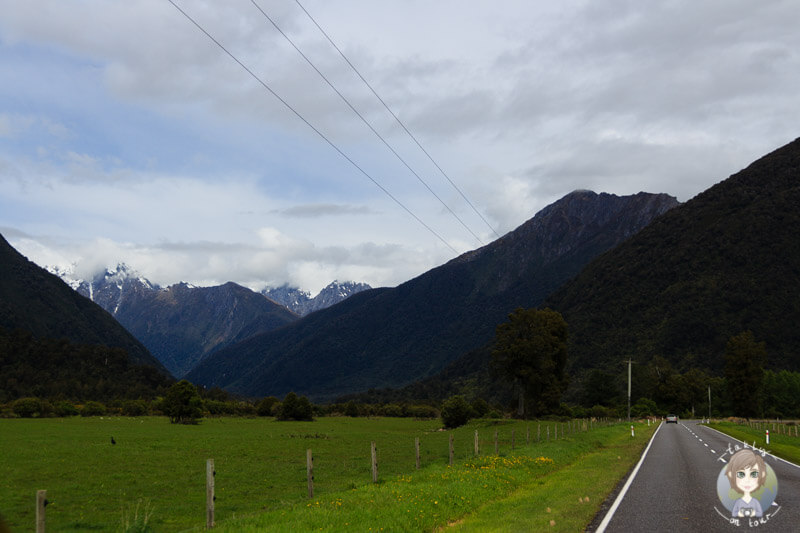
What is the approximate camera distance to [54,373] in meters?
177

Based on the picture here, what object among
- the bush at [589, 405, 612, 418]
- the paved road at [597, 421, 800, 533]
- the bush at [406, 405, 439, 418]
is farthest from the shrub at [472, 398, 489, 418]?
the paved road at [597, 421, 800, 533]

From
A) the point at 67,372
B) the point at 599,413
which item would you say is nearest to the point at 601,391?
the point at 599,413

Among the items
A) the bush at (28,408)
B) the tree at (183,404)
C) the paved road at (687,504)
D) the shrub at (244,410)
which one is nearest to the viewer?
the paved road at (687,504)

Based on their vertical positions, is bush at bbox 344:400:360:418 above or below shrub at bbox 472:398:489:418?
below

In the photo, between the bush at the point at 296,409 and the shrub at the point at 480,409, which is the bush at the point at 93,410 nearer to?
the bush at the point at 296,409

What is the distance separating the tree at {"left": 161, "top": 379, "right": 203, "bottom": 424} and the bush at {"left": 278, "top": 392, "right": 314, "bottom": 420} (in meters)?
18.5

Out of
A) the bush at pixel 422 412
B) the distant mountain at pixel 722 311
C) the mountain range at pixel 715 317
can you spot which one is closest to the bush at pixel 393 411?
the bush at pixel 422 412

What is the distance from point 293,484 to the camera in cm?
3338

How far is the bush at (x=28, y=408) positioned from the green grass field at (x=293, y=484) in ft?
199

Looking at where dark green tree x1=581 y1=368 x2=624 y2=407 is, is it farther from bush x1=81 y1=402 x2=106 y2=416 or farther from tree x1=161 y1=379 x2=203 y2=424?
bush x1=81 y1=402 x2=106 y2=416

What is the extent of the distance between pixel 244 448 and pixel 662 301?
543 feet

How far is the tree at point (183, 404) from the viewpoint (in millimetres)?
104688

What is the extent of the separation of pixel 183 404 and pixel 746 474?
337 ft

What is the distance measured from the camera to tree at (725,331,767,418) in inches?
4476
